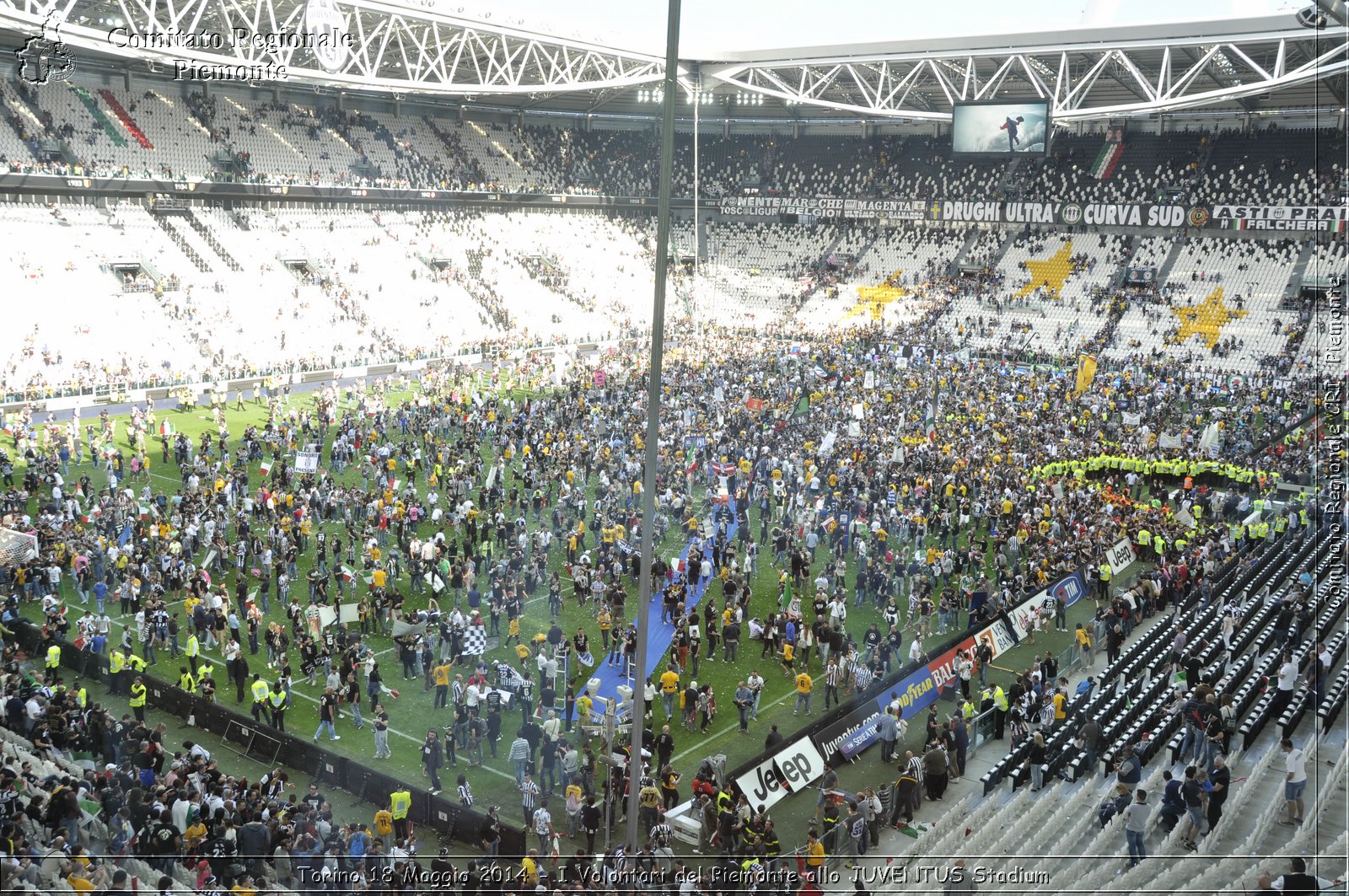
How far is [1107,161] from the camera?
212ft

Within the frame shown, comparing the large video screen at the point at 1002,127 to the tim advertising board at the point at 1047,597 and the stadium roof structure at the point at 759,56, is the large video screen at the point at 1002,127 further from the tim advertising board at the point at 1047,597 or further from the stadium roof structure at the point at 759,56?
the tim advertising board at the point at 1047,597

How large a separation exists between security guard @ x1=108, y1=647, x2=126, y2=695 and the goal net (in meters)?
4.64

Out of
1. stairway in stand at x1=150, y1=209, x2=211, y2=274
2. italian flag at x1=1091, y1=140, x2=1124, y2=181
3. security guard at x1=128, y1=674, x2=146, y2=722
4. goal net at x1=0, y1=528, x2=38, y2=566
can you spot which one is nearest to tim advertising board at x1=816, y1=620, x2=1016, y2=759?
security guard at x1=128, y1=674, x2=146, y2=722

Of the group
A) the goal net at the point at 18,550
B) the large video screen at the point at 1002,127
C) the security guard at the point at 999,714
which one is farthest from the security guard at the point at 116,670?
the large video screen at the point at 1002,127

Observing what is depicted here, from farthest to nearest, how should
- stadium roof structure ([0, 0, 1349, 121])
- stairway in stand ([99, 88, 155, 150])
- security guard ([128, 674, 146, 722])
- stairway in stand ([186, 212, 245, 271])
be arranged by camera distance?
stairway in stand ([99, 88, 155, 150]) < stairway in stand ([186, 212, 245, 271]) < stadium roof structure ([0, 0, 1349, 121]) < security guard ([128, 674, 146, 722])

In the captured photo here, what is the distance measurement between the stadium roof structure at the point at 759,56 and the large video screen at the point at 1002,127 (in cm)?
87

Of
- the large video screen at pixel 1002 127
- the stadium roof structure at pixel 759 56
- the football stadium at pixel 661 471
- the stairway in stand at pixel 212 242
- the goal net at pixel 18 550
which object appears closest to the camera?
the football stadium at pixel 661 471

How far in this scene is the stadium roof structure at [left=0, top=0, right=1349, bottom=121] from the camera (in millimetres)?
45031

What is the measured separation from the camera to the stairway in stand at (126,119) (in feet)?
175

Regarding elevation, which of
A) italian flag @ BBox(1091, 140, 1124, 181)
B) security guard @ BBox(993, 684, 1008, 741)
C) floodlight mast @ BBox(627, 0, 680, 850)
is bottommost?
security guard @ BBox(993, 684, 1008, 741)

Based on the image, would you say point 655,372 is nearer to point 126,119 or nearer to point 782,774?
point 782,774

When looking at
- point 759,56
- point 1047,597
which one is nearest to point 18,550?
point 1047,597

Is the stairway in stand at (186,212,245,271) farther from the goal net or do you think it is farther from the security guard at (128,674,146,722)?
the security guard at (128,674,146,722)

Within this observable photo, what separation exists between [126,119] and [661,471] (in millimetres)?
37037
